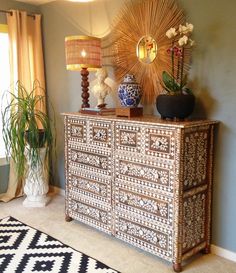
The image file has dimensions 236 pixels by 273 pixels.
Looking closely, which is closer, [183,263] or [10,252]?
[183,263]

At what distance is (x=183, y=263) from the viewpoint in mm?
2574

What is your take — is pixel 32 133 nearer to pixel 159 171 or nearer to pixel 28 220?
pixel 28 220

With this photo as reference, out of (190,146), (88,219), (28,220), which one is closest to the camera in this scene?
(190,146)

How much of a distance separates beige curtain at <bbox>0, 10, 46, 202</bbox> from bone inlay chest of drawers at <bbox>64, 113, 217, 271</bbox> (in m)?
1.23

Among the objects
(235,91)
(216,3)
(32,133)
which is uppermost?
(216,3)

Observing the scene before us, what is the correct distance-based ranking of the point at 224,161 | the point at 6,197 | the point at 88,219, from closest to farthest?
the point at 224,161 → the point at 88,219 → the point at 6,197

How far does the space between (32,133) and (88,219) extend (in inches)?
45.4

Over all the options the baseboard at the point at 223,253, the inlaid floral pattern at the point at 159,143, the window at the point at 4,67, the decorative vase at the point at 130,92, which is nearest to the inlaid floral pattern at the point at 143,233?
Answer: the baseboard at the point at 223,253

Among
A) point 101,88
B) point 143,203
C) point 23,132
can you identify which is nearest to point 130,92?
point 101,88

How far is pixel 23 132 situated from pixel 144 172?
1677mm

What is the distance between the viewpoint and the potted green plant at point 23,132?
3.61 meters

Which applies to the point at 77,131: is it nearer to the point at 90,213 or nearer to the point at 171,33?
the point at 90,213

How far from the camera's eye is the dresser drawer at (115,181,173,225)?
2428mm

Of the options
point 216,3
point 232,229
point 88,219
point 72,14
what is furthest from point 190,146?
point 72,14
